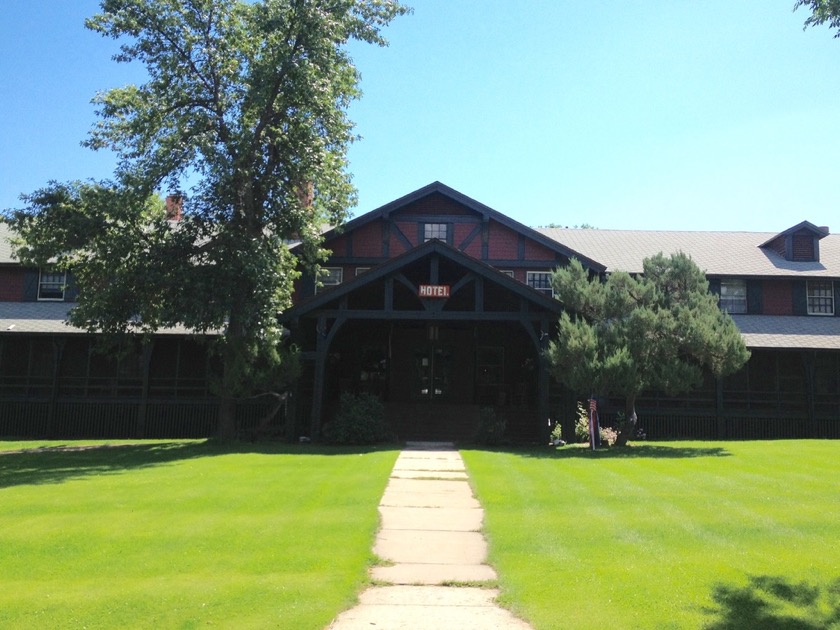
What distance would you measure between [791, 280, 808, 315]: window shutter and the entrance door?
13.4 meters

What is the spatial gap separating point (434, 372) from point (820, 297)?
1521 centimetres

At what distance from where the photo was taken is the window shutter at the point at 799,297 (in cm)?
2772

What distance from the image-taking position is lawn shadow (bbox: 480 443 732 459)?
59.6 ft

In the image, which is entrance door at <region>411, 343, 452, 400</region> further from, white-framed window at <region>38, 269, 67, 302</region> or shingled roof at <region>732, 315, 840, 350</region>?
white-framed window at <region>38, 269, 67, 302</region>

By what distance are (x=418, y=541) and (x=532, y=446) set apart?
40.5ft

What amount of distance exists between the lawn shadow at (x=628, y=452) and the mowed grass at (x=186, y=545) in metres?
4.97

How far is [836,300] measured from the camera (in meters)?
27.8

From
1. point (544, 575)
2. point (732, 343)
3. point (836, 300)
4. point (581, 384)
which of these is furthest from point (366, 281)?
point (836, 300)

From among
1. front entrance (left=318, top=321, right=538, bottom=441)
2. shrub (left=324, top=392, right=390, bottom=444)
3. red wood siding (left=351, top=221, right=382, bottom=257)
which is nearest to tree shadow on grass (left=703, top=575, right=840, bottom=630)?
shrub (left=324, top=392, right=390, bottom=444)

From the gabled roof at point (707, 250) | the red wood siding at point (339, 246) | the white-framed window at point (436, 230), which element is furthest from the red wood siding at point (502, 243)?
the red wood siding at point (339, 246)

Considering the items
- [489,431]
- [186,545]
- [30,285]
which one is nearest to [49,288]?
[30,285]

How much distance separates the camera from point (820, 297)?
2786 cm

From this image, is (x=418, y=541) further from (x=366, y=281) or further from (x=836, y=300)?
(x=836, y=300)

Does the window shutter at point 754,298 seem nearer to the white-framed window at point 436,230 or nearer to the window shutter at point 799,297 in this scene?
the window shutter at point 799,297
